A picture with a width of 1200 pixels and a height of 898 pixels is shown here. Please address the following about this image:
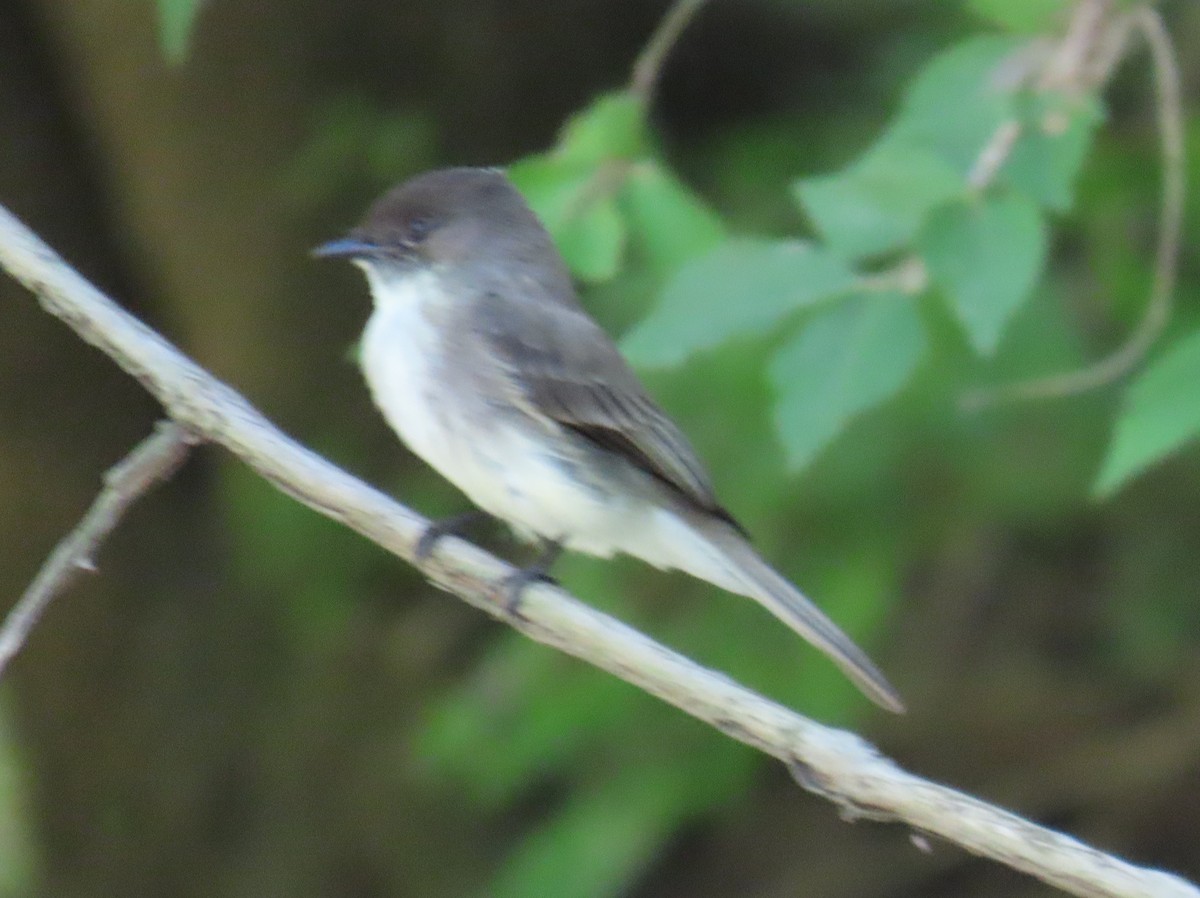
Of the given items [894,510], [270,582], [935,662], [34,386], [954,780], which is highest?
[34,386]

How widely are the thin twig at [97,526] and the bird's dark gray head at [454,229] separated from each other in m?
0.91

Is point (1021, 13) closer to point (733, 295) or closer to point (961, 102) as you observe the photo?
point (961, 102)

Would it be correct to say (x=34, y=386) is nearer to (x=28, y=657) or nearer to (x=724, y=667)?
(x=28, y=657)

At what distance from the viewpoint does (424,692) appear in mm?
4207

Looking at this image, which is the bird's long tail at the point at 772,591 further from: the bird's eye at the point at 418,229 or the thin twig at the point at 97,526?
the thin twig at the point at 97,526

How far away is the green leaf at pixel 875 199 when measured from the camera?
97.9 inches

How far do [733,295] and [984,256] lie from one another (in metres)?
0.34

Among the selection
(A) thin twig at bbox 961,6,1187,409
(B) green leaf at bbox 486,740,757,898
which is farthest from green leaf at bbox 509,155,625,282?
(B) green leaf at bbox 486,740,757,898

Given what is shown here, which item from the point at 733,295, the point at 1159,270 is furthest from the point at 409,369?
the point at 1159,270

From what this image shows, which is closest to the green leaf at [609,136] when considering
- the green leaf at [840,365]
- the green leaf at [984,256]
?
the green leaf at [840,365]

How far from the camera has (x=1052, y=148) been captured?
2543 millimetres

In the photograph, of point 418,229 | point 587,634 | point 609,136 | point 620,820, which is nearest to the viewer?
point 587,634

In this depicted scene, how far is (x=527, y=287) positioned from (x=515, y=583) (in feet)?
2.63

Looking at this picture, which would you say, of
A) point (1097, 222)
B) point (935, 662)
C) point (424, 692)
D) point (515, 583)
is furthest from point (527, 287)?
point (935, 662)
